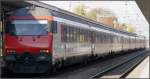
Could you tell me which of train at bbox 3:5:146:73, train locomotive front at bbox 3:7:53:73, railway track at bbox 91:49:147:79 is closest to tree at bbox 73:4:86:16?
railway track at bbox 91:49:147:79

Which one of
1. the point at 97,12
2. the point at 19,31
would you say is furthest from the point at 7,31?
the point at 97,12

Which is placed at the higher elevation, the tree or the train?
the tree

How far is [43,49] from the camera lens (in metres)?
19.7

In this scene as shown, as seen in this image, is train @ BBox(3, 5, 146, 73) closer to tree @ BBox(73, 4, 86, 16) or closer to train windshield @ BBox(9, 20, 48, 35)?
train windshield @ BBox(9, 20, 48, 35)

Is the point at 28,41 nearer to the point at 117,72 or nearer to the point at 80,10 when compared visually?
the point at 117,72

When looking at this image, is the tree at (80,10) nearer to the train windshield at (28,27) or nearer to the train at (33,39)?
the train at (33,39)

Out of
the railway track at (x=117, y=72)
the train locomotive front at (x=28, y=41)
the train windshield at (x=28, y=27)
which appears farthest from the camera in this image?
the railway track at (x=117, y=72)

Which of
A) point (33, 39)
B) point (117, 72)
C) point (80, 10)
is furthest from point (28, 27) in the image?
point (80, 10)

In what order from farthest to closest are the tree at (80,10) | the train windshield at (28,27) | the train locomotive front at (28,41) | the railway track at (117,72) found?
the tree at (80,10) < the railway track at (117,72) < the train windshield at (28,27) < the train locomotive front at (28,41)

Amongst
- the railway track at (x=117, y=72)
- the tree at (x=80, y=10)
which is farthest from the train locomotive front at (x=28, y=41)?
the tree at (x=80, y=10)

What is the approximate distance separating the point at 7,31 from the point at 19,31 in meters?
0.50

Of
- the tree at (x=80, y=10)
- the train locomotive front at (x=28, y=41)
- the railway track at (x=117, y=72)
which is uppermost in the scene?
the tree at (x=80, y=10)

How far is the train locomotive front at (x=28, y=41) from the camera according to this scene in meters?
19.6

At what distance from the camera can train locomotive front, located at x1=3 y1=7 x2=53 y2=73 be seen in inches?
773
